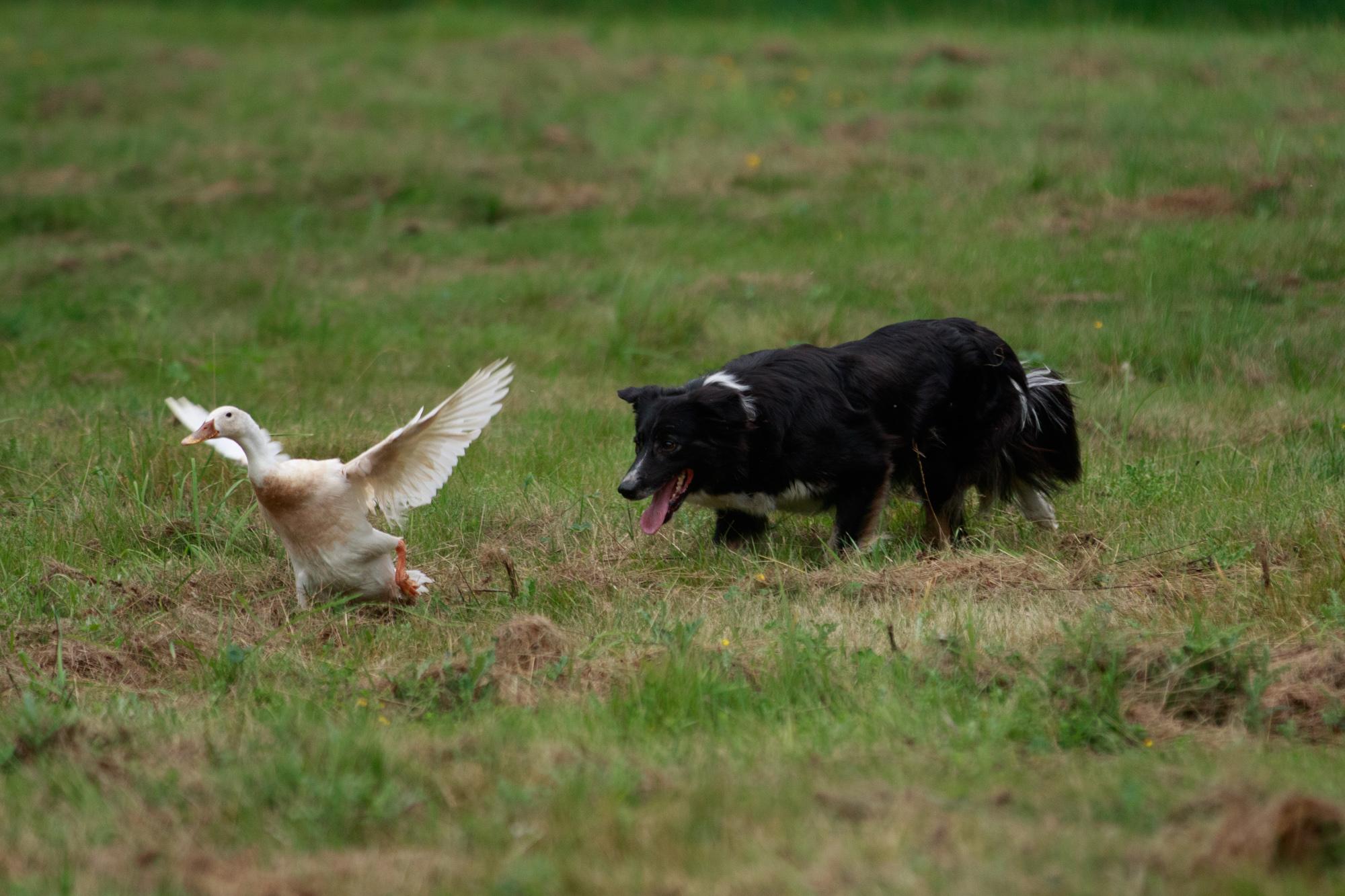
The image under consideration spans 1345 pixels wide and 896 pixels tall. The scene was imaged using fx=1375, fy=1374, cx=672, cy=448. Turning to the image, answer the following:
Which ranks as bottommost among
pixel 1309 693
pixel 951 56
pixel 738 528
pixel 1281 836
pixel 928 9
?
pixel 738 528

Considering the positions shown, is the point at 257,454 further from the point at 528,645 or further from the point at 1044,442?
the point at 1044,442

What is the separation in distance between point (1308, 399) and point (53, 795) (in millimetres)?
7248

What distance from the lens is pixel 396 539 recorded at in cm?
567

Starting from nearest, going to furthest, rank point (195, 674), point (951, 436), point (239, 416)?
point (195, 674), point (239, 416), point (951, 436)

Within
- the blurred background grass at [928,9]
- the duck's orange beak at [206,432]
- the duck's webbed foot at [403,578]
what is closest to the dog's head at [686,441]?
the duck's webbed foot at [403,578]

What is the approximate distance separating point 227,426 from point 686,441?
197 centimetres

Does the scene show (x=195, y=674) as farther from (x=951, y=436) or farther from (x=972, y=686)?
(x=951, y=436)

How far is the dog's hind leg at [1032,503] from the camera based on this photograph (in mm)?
6980

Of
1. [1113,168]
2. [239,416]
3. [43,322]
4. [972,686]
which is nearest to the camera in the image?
[972,686]

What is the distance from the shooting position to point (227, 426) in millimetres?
5668

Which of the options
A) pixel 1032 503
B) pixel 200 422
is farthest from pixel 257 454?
pixel 1032 503

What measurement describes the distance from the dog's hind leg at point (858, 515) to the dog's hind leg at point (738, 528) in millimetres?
370

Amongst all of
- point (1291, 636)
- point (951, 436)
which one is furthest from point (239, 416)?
point (1291, 636)

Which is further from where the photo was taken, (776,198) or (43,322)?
(776,198)
